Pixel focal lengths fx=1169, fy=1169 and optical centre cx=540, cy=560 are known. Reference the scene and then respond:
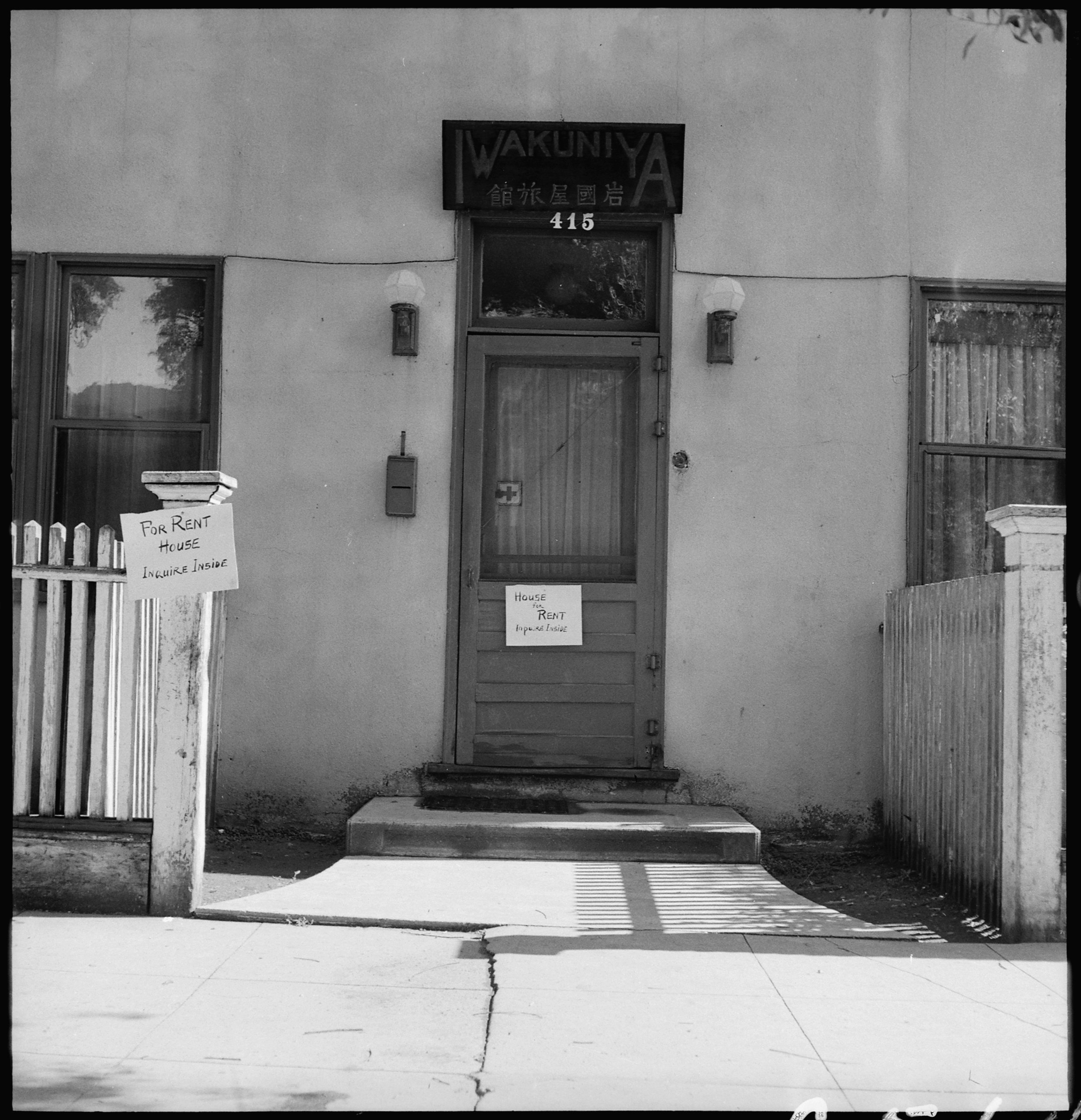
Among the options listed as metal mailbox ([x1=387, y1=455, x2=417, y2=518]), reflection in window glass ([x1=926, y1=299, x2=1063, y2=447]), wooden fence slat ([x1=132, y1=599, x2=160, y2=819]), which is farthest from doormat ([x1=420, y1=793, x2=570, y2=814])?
reflection in window glass ([x1=926, y1=299, x2=1063, y2=447])

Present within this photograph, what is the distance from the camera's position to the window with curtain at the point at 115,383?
22.1 feet

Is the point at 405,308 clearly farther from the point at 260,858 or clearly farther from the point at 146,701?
the point at 260,858

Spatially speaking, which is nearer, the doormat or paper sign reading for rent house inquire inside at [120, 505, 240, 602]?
paper sign reading for rent house inquire inside at [120, 505, 240, 602]

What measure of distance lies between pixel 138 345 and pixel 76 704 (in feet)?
9.77

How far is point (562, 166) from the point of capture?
6625 millimetres

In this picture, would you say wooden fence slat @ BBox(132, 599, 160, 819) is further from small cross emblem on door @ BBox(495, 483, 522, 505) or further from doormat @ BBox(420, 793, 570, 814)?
small cross emblem on door @ BBox(495, 483, 522, 505)

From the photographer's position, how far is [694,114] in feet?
22.1

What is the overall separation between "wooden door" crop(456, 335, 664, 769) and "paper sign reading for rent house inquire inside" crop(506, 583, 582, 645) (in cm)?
5

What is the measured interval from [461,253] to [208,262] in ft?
4.80

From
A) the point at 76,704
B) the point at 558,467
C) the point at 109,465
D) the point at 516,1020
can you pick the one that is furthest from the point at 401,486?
the point at 516,1020

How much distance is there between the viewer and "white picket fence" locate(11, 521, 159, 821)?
181 inches

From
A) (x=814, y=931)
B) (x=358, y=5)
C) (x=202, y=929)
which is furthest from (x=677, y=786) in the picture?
(x=358, y=5)

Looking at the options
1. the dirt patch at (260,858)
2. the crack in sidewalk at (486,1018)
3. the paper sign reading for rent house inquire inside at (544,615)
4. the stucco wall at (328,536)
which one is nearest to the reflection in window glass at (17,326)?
the stucco wall at (328,536)

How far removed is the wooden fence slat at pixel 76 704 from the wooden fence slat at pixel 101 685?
0.14 ft
